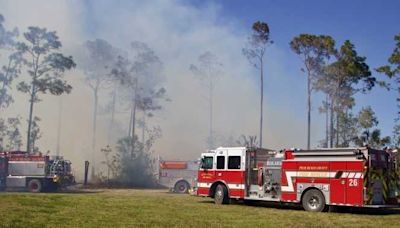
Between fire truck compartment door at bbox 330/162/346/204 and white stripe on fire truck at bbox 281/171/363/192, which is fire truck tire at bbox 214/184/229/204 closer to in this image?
white stripe on fire truck at bbox 281/171/363/192

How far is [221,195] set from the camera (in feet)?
80.1

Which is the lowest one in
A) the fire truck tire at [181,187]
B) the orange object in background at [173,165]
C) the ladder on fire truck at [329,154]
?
the fire truck tire at [181,187]

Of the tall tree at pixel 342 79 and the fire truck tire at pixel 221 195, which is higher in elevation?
the tall tree at pixel 342 79

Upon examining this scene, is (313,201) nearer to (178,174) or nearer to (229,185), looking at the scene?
(229,185)

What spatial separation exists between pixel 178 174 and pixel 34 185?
9958 mm

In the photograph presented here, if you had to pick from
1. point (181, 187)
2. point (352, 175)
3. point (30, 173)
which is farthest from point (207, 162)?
point (30, 173)

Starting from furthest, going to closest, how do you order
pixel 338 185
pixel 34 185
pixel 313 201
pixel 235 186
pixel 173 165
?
pixel 173 165 → pixel 34 185 → pixel 235 186 → pixel 313 201 → pixel 338 185

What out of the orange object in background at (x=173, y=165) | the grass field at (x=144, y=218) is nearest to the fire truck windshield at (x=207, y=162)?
the grass field at (x=144, y=218)

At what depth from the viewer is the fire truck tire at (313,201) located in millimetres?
20688

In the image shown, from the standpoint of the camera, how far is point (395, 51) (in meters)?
31.1

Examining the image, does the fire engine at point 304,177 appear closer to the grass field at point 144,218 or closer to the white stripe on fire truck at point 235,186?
the white stripe on fire truck at point 235,186

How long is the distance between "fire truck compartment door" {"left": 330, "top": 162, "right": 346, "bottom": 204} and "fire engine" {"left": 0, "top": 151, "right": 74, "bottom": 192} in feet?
66.3

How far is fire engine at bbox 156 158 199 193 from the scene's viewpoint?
36.8 m

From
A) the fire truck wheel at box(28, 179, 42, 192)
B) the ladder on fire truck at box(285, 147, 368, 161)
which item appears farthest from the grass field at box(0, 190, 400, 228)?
the fire truck wheel at box(28, 179, 42, 192)
